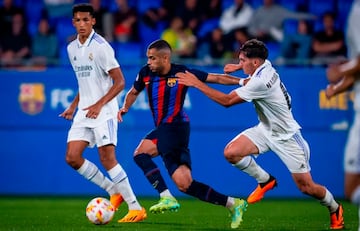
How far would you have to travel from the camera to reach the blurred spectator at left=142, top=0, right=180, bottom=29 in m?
16.3

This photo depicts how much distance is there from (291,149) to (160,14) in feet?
23.6

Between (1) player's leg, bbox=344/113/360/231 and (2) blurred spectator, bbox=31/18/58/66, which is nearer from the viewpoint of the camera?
(1) player's leg, bbox=344/113/360/231

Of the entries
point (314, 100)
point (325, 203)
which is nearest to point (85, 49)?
point (325, 203)

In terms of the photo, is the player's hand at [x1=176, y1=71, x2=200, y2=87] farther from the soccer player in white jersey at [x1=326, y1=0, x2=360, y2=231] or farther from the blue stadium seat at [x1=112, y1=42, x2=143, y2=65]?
the blue stadium seat at [x1=112, y1=42, x2=143, y2=65]

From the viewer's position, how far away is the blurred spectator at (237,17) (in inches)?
620

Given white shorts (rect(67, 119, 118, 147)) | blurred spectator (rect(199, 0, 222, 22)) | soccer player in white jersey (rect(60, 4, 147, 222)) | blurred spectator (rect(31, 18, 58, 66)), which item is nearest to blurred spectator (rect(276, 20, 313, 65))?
blurred spectator (rect(199, 0, 222, 22))

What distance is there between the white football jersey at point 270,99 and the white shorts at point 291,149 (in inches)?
2.7

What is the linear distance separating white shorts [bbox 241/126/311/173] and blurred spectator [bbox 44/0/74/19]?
7.49 metres

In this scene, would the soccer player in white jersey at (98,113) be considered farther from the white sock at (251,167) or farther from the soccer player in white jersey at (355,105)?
the soccer player in white jersey at (355,105)

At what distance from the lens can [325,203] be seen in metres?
9.62

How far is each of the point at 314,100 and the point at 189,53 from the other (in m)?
2.31

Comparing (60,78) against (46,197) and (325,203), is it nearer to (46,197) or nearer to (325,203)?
(46,197)

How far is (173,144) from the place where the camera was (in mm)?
9914

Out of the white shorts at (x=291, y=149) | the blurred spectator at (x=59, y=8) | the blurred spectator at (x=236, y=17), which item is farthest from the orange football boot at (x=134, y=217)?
the blurred spectator at (x=59, y=8)
